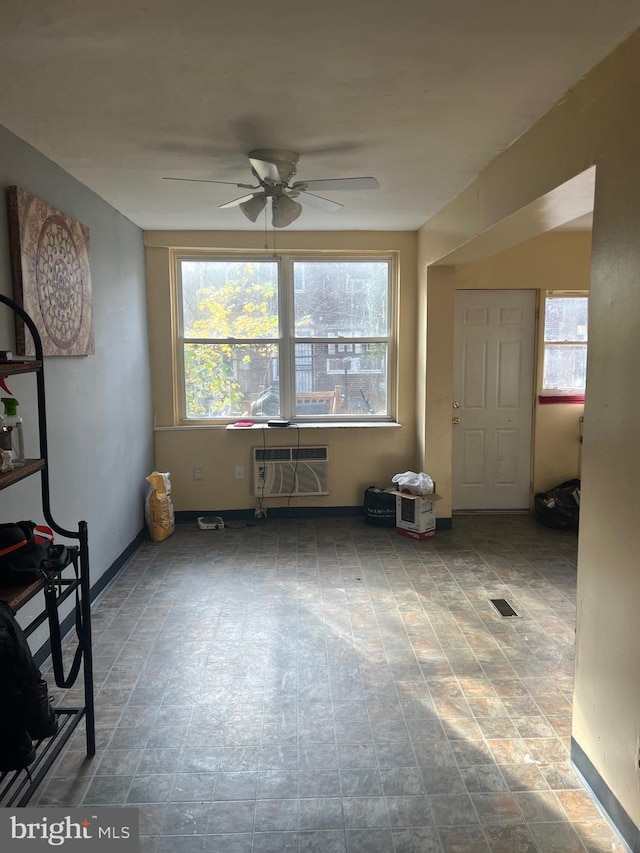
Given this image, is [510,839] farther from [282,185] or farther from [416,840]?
[282,185]

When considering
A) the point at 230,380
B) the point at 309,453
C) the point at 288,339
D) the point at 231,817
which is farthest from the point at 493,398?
the point at 231,817

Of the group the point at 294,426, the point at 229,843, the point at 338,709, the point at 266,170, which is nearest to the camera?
the point at 229,843

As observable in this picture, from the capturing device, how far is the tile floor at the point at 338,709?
6.13ft

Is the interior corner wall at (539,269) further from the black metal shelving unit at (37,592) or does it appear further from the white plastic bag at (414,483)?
the black metal shelving unit at (37,592)

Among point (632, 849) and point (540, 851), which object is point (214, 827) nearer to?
point (540, 851)

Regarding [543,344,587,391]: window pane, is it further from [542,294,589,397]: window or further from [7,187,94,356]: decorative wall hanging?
[7,187,94,356]: decorative wall hanging

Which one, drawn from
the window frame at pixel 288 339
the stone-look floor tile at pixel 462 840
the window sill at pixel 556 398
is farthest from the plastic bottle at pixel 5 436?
the window sill at pixel 556 398

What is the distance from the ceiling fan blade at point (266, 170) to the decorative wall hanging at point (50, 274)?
1013 millimetres

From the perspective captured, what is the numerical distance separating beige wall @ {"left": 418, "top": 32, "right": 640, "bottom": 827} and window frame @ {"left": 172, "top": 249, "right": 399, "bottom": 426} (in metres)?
2.83

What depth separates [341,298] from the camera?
5.05 metres

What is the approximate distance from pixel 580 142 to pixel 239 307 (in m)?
3.35

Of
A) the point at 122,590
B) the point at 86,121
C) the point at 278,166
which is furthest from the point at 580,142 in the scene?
the point at 122,590

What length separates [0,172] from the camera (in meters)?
2.43

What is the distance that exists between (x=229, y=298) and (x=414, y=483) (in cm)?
218
